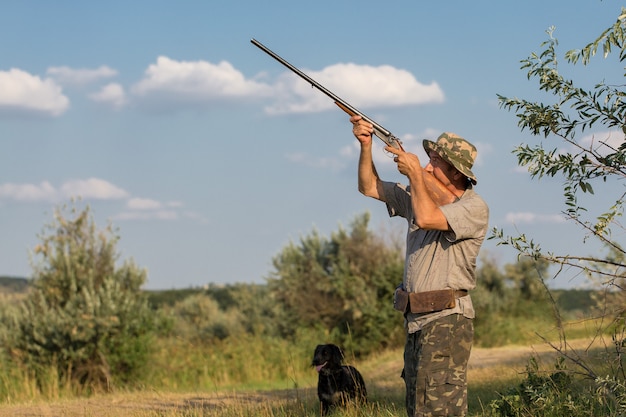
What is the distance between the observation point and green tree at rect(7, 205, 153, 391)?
19719 millimetres

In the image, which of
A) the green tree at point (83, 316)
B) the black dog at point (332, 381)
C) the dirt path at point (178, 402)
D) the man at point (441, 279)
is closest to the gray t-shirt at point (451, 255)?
the man at point (441, 279)

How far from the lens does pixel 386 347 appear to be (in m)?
24.1

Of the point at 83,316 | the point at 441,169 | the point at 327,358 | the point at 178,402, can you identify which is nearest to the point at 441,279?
the point at 441,169

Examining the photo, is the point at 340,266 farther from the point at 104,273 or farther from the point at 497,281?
the point at 497,281

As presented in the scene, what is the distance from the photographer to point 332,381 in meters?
9.71

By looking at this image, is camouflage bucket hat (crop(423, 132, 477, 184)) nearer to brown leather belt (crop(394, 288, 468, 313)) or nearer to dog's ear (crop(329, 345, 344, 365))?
brown leather belt (crop(394, 288, 468, 313))

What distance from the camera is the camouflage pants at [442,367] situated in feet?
20.1

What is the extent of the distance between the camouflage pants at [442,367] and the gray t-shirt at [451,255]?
0.09 meters

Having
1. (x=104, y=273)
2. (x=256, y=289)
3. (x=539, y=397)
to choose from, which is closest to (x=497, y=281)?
(x=256, y=289)

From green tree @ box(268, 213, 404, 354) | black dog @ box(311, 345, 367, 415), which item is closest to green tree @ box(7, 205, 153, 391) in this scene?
green tree @ box(268, 213, 404, 354)

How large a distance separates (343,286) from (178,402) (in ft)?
45.4

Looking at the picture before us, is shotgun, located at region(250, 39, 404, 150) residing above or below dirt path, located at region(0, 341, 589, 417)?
above

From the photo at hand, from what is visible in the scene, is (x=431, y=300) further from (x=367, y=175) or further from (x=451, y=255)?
(x=367, y=175)

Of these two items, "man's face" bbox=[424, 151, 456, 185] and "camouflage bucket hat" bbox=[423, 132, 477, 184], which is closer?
"camouflage bucket hat" bbox=[423, 132, 477, 184]
